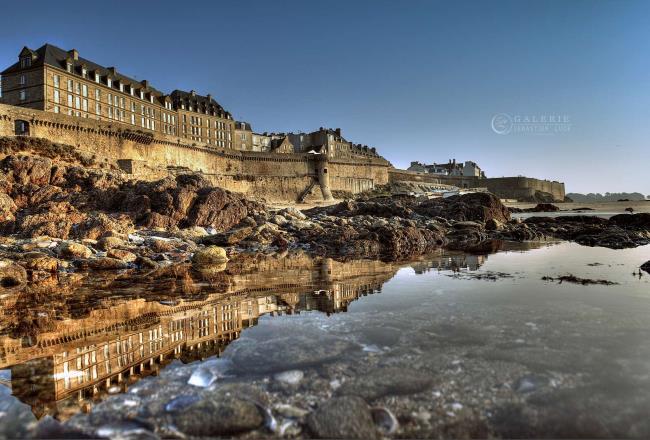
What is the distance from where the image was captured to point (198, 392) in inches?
147

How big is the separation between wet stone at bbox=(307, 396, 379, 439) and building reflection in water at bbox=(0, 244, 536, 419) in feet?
6.30

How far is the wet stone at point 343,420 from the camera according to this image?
306 centimetres

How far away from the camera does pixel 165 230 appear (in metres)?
17.4

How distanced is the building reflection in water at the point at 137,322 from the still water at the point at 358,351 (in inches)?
1.1

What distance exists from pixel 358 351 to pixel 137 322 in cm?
346

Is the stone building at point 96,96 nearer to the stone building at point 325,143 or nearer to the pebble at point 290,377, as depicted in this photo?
the stone building at point 325,143

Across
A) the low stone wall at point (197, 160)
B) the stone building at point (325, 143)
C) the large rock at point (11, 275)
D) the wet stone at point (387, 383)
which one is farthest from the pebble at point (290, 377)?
the stone building at point (325, 143)

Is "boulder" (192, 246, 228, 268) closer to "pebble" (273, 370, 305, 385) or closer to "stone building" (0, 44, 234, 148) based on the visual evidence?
"pebble" (273, 370, 305, 385)

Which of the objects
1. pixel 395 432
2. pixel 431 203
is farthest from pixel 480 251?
pixel 431 203

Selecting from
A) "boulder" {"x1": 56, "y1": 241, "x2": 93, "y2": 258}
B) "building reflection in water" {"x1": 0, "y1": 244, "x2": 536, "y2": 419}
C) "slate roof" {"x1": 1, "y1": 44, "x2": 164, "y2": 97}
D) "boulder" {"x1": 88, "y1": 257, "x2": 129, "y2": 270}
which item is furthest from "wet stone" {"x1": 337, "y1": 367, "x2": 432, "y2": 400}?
"slate roof" {"x1": 1, "y1": 44, "x2": 164, "y2": 97}

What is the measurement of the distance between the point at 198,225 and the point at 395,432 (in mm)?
17149

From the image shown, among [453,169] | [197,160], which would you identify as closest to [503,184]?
[453,169]

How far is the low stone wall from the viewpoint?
113 feet

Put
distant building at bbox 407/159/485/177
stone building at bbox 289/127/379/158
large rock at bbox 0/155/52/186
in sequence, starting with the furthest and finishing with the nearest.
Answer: distant building at bbox 407/159/485/177, stone building at bbox 289/127/379/158, large rock at bbox 0/155/52/186
